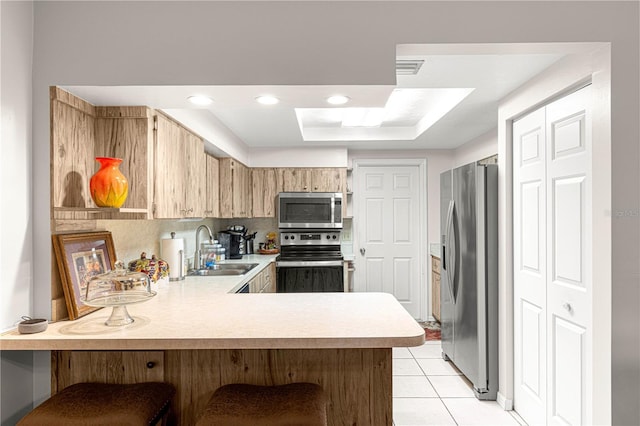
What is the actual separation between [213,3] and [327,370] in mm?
1705

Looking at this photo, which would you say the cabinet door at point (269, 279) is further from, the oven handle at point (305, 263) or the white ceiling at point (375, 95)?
the white ceiling at point (375, 95)

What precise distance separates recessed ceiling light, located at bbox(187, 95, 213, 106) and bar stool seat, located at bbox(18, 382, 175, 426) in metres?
1.31

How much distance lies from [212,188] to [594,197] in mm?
3032

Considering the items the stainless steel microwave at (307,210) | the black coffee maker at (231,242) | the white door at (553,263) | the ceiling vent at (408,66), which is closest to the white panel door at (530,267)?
the white door at (553,263)

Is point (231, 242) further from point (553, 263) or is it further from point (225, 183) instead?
point (553, 263)

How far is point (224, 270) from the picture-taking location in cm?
370

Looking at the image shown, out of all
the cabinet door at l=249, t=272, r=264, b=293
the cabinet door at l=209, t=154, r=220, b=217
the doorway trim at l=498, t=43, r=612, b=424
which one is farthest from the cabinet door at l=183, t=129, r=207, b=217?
the doorway trim at l=498, t=43, r=612, b=424

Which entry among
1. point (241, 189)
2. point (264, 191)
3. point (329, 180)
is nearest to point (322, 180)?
point (329, 180)

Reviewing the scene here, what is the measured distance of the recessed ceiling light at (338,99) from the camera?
1919 millimetres

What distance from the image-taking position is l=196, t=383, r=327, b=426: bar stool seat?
1430 millimetres

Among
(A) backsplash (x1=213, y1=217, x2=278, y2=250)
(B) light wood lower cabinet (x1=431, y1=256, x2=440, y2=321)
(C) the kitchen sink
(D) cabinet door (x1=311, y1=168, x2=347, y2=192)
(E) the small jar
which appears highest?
(D) cabinet door (x1=311, y1=168, x2=347, y2=192)

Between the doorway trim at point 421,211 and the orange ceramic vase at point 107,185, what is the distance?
3822 mm

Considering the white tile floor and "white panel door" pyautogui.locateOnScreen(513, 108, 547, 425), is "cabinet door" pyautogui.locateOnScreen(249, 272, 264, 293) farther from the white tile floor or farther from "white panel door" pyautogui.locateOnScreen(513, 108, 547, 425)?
"white panel door" pyautogui.locateOnScreen(513, 108, 547, 425)

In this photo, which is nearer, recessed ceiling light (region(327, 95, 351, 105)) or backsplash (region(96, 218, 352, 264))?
recessed ceiling light (region(327, 95, 351, 105))
